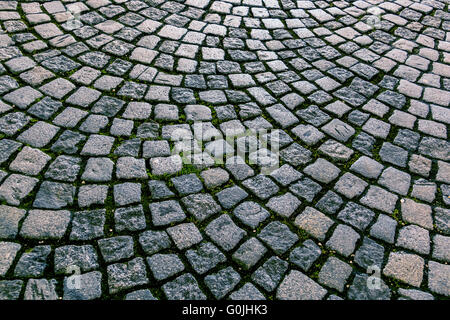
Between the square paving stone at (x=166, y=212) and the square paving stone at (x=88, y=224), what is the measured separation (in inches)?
13.7

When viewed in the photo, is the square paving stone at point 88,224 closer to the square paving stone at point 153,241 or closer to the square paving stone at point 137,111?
the square paving stone at point 153,241

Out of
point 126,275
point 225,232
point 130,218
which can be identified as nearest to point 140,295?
point 126,275

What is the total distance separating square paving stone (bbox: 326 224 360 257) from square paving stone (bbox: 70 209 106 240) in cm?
157

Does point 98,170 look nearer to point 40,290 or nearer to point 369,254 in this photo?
point 40,290

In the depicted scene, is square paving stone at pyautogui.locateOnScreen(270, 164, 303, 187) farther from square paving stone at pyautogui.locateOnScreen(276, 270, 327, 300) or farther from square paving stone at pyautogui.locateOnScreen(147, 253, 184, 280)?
square paving stone at pyautogui.locateOnScreen(147, 253, 184, 280)

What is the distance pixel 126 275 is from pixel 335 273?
1333mm

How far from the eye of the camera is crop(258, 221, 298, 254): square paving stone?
2.48m

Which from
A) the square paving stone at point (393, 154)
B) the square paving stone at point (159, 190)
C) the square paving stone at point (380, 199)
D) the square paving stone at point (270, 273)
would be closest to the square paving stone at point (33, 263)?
the square paving stone at point (159, 190)

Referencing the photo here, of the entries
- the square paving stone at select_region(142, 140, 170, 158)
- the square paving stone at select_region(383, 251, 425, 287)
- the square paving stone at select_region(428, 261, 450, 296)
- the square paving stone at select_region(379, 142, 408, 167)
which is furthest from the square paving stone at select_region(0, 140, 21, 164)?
the square paving stone at select_region(428, 261, 450, 296)

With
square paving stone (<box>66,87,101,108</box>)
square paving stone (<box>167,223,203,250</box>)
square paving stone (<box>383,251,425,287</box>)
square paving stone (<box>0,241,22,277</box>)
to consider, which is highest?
square paving stone (<box>66,87,101,108</box>)

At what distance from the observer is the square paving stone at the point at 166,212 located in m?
2.55

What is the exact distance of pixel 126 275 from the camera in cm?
225
